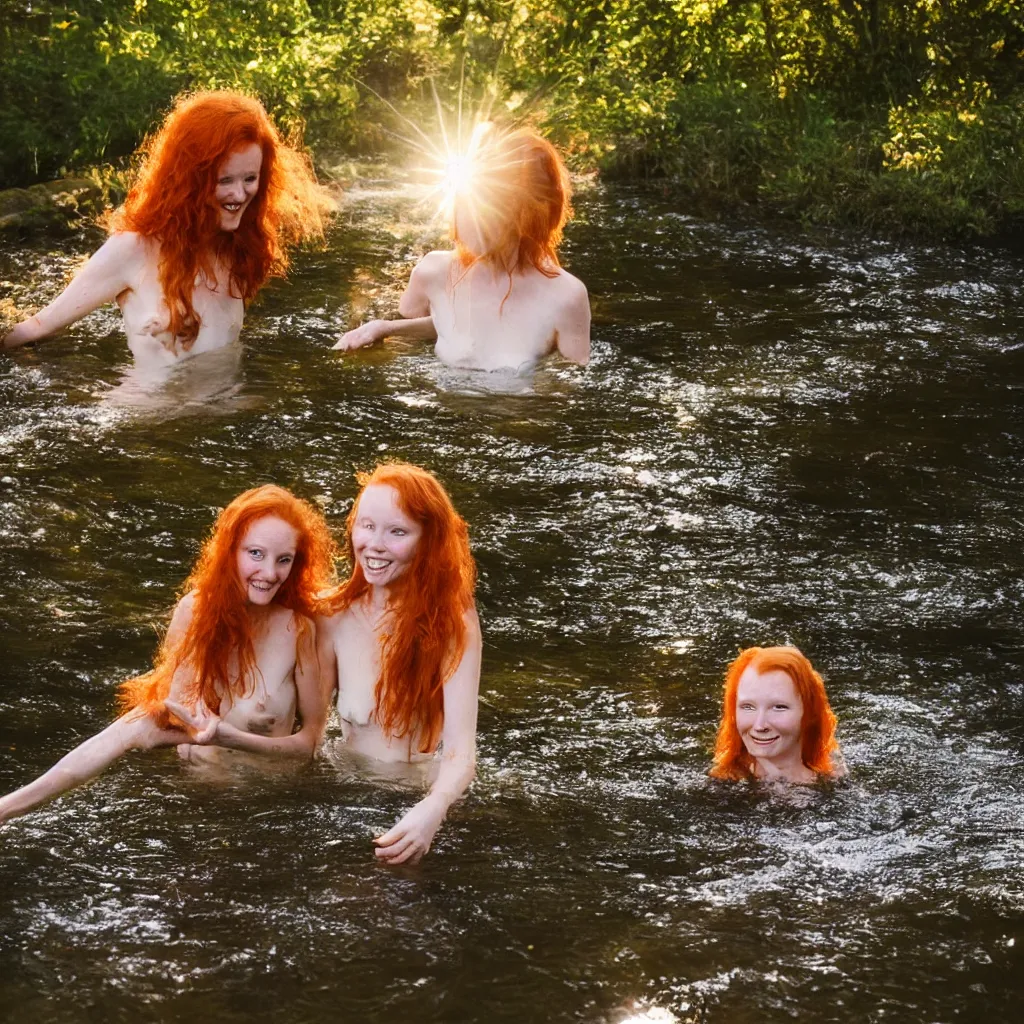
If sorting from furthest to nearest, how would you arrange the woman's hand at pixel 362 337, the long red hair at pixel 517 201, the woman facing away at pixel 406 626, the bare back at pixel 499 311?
the bare back at pixel 499 311 → the woman's hand at pixel 362 337 → the long red hair at pixel 517 201 → the woman facing away at pixel 406 626

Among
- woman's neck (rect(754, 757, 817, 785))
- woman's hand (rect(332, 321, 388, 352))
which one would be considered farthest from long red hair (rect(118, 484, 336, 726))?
woman's hand (rect(332, 321, 388, 352))

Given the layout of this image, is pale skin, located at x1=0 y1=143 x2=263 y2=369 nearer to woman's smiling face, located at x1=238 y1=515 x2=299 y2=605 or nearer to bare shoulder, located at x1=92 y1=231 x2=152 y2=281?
bare shoulder, located at x1=92 y1=231 x2=152 y2=281

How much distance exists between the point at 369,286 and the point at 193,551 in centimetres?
394

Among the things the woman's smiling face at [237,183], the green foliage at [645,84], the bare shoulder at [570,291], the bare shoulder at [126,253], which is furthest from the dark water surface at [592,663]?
the green foliage at [645,84]

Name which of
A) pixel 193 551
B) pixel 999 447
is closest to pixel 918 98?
pixel 999 447

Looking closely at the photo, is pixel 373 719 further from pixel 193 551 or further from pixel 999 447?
pixel 999 447

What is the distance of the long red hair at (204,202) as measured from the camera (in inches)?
286

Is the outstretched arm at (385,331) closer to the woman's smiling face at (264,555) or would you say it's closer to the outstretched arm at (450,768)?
the woman's smiling face at (264,555)

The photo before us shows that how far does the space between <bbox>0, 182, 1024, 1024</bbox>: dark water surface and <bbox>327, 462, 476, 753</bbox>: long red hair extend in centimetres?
26

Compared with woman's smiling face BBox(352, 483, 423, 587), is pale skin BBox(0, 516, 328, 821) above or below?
below

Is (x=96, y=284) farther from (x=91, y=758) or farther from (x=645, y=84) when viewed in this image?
(x=645, y=84)

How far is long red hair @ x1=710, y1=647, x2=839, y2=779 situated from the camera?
5.17 meters

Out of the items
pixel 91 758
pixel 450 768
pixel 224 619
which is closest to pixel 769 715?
pixel 450 768

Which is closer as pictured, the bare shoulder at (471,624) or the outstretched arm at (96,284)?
the bare shoulder at (471,624)
